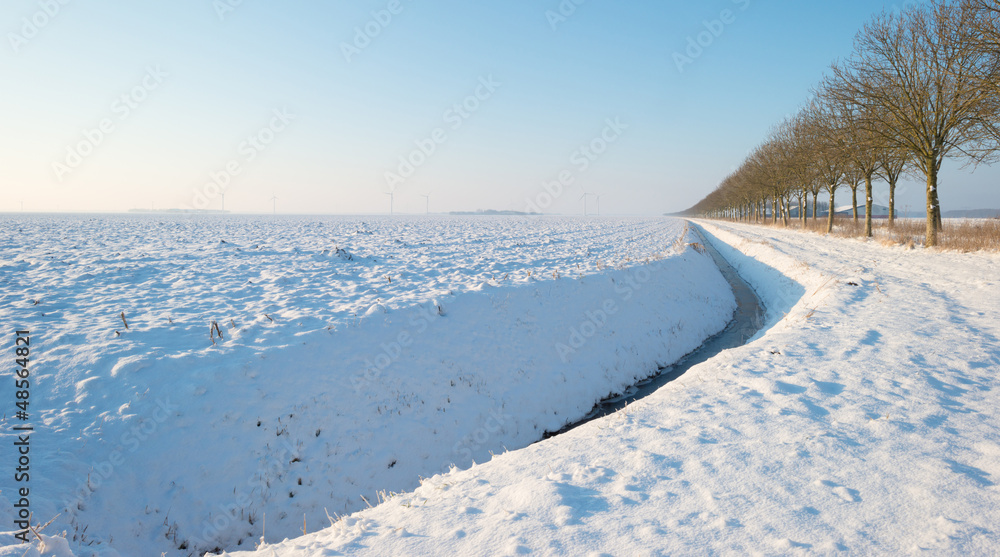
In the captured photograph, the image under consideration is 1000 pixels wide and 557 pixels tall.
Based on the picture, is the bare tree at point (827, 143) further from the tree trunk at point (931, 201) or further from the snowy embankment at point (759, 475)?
the snowy embankment at point (759, 475)

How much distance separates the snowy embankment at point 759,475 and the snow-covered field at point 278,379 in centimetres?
127

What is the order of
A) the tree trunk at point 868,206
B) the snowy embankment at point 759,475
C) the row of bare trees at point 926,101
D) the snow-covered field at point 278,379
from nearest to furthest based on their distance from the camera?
the snowy embankment at point 759,475, the snow-covered field at point 278,379, the row of bare trees at point 926,101, the tree trunk at point 868,206

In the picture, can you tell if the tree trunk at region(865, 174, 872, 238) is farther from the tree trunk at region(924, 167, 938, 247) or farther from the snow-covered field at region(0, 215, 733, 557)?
the snow-covered field at region(0, 215, 733, 557)

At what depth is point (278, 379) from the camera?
6.85 meters

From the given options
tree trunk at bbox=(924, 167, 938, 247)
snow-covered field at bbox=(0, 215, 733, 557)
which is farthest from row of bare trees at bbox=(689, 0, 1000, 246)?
snow-covered field at bbox=(0, 215, 733, 557)

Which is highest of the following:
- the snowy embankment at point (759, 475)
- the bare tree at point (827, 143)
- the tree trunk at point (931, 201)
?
the bare tree at point (827, 143)

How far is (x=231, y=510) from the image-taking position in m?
5.50

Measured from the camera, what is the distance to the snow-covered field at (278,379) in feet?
17.2

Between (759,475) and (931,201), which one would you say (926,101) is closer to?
(931,201)

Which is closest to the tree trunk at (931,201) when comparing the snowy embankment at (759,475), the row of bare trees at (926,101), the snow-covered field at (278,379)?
the row of bare trees at (926,101)

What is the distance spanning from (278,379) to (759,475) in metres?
6.79

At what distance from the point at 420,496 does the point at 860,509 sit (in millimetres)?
3979

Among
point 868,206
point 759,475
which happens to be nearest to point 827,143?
point 868,206

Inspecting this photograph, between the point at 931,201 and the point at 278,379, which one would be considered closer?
the point at 278,379
